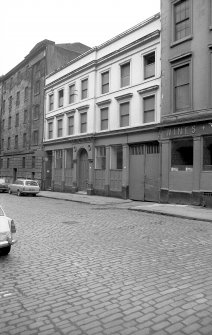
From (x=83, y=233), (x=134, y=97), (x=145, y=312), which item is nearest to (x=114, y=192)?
(x=134, y=97)

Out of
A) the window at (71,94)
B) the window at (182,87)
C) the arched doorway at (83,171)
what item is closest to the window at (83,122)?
the arched doorway at (83,171)

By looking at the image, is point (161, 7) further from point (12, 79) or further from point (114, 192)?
point (12, 79)

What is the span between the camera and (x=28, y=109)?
36.9 meters

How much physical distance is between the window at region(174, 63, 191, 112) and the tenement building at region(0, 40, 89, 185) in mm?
17799

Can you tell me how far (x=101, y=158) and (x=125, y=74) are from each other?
6647mm

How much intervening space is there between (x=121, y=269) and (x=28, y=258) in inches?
79.0

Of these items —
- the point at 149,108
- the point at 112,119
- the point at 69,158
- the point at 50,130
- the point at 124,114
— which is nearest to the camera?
the point at 149,108

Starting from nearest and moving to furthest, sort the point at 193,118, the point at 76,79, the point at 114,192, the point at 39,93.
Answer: the point at 193,118
the point at 114,192
the point at 76,79
the point at 39,93

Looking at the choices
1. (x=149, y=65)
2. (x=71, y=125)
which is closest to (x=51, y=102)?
(x=71, y=125)

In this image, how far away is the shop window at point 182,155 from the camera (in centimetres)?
1769

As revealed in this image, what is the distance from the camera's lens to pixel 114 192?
23188 millimetres

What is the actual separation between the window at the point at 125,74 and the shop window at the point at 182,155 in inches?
268

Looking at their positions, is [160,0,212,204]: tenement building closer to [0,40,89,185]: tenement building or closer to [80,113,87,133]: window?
[80,113,87,133]: window

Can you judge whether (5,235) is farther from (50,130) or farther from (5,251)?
(50,130)
